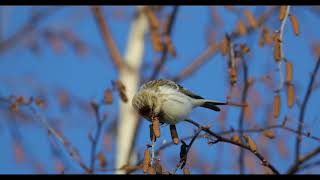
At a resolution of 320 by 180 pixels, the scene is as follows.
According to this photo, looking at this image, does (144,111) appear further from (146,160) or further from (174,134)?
(146,160)

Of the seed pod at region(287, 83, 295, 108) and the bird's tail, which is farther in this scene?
the bird's tail

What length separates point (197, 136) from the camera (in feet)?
8.17

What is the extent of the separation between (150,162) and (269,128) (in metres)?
0.98

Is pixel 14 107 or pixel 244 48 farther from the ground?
pixel 244 48

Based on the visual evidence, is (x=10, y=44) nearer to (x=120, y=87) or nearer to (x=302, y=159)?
(x=120, y=87)

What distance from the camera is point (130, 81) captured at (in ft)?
18.9

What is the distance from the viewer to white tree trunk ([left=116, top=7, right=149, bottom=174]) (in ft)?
17.2

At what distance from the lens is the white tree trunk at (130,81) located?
5.24 meters

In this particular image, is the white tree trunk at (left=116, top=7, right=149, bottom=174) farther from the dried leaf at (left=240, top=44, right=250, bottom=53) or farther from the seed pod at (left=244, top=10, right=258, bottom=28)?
the dried leaf at (left=240, top=44, right=250, bottom=53)

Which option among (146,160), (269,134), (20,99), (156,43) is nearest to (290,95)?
(269,134)

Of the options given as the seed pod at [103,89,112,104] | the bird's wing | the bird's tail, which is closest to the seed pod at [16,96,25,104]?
the seed pod at [103,89,112,104]

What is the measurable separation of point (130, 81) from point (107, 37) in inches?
22.2

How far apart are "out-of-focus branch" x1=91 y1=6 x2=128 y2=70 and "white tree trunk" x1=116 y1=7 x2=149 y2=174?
6.2 inches
